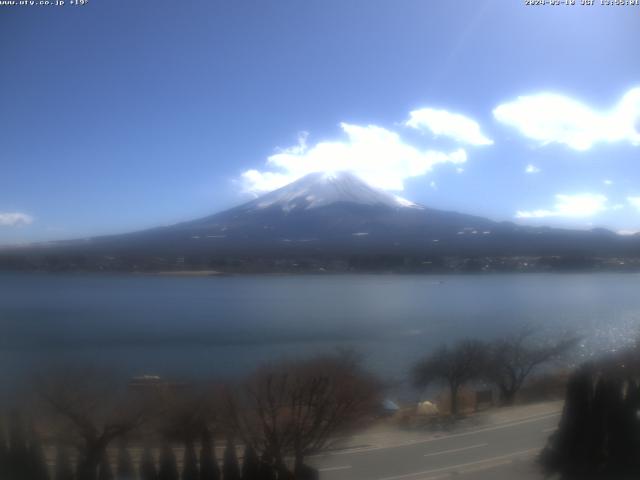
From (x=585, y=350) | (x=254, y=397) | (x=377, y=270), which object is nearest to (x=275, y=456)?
(x=254, y=397)

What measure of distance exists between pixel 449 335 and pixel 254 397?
159cm

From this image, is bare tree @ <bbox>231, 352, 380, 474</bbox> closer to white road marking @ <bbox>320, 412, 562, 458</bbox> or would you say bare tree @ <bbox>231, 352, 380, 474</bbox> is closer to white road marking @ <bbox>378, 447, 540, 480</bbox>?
white road marking @ <bbox>320, 412, 562, 458</bbox>

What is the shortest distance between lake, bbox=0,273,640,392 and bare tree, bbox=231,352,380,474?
21cm

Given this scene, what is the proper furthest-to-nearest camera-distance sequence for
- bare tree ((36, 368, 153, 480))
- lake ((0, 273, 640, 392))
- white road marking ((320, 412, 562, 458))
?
lake ((0, 273, 640, 392)) → white road marking ((320, 412, 562, 458)) → bare tree ((36, 368, 153, 480))

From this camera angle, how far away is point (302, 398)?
8.35 feet

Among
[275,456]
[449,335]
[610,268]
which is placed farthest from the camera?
[610,268]

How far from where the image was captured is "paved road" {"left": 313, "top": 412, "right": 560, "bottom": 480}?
245cm

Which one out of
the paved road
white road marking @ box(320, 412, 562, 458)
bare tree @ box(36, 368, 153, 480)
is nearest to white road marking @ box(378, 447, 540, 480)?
the paved road

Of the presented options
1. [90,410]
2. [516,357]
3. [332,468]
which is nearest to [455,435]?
[332,468]

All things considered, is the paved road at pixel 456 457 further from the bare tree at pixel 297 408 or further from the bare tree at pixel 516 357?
the bare tree at pixel 516 357

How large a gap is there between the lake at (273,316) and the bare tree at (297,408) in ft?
0.69

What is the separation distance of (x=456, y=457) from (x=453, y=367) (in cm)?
65

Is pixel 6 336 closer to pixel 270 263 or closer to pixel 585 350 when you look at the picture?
pixel 270 263

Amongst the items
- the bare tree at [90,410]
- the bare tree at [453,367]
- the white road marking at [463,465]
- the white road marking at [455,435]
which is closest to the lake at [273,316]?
the bare tree at [453,367]
